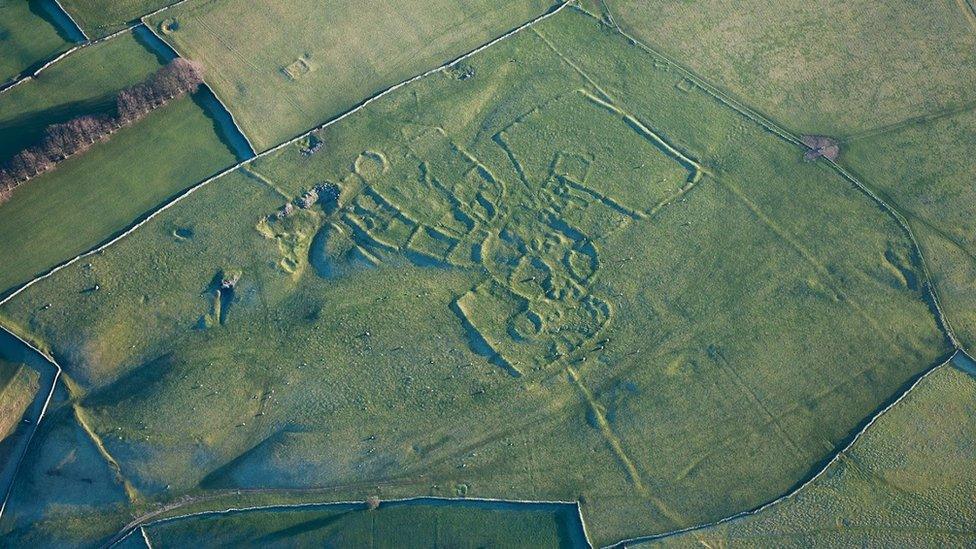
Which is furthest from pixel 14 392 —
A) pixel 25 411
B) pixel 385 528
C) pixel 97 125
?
pixel 385 528

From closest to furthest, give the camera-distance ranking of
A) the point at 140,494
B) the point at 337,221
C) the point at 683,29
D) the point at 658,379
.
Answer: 1. the point at 140,494
2. the point at 658,379
3. the point at 337,221
4. the point at 683,29

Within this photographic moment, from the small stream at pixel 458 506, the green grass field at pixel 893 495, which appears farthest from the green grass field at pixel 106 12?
the green grass field at pixel 893 495

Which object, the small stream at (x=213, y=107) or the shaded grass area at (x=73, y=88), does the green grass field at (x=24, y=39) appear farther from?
the small stream at (x=213, y=107)

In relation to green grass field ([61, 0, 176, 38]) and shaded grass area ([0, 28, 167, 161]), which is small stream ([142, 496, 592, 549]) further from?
green grass field ([61, 0, 176, 38])

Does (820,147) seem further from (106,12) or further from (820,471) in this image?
(106,12)

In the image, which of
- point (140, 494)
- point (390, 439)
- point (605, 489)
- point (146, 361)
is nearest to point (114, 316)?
point (146, 361)

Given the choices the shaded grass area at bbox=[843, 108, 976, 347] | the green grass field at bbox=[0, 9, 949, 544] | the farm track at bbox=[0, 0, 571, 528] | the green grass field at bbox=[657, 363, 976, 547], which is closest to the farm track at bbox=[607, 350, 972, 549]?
the green grass field at bbox=[657, 363, 976, 547]

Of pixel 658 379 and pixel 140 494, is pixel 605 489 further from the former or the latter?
pixel 140 494
